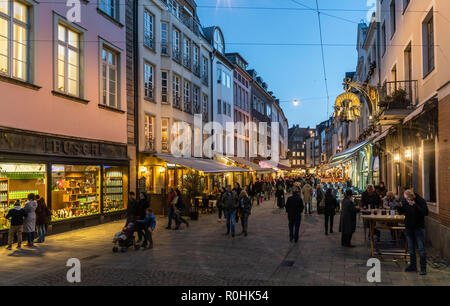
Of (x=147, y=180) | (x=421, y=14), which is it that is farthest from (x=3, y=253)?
(x=421, y=14)

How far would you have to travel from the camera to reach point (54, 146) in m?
14.1

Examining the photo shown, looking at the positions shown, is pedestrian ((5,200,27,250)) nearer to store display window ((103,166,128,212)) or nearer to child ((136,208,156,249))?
child ((136,208,156,249))

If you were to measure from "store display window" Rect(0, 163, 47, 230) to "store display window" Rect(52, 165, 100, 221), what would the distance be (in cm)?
63

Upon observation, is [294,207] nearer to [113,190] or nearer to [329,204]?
[329,204]

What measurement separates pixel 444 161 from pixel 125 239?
8369mm

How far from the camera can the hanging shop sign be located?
40.0 feet

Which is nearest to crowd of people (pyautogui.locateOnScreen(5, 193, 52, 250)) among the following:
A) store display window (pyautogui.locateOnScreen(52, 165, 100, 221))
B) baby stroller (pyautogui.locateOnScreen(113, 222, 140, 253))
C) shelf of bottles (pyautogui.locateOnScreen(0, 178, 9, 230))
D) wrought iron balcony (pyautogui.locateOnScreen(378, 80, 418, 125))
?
shelf of bottles (pyautogui.locateOnScreen(0, 178, 9, 230))

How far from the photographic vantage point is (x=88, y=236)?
1361 centimetres

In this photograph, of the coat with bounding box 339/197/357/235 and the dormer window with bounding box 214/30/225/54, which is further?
the dormer window with bounding box 214/30/225/54

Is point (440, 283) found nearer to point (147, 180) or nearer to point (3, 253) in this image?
point (3, 253)

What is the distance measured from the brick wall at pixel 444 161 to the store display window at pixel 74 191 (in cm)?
1210

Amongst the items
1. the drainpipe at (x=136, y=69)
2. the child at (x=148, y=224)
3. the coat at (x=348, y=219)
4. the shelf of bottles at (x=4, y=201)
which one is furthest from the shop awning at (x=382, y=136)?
the shelf of bottles at (x=4, y=201)

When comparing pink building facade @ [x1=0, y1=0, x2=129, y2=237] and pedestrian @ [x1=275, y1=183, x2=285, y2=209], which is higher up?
pink building facade @ [x1=0, y1=0, x2=129, y2=237]

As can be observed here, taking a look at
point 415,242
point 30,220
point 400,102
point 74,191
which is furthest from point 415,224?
point 74,191
